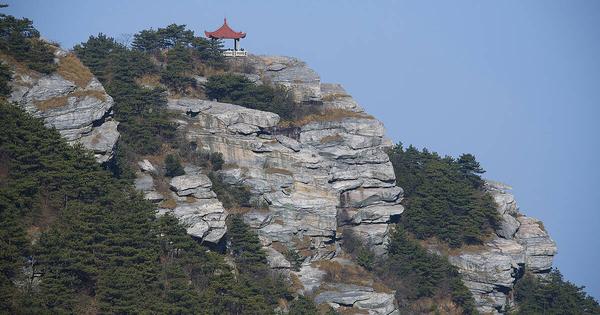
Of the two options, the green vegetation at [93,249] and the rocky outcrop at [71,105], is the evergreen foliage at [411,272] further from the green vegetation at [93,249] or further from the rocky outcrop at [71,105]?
the rocky outcrop at [71,105]

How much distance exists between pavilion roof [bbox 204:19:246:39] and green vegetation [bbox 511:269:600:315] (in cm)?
2780

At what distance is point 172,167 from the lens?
77.9 metres

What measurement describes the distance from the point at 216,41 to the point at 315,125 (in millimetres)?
10918

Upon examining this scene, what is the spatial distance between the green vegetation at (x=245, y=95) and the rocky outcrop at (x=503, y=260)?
51.1 ft

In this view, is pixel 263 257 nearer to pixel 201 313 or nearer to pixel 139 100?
pixel 201 313

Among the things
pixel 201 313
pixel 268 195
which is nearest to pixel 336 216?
pixel 268 195

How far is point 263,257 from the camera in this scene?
75750 mm

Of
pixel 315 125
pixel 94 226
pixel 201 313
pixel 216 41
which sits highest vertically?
pixel 216 41

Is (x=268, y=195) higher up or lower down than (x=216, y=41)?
lower down

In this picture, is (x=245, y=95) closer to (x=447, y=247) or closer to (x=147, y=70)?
(x=147, y=70)

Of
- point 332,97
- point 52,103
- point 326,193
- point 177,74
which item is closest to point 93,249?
point 52,103

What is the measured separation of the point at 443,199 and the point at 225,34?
68.7 feet

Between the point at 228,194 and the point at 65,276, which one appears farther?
the point at 228,194

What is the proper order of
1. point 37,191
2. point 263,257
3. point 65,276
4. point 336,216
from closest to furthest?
point 65,276 → point 37,191 → point 263,257 → point 336,216
